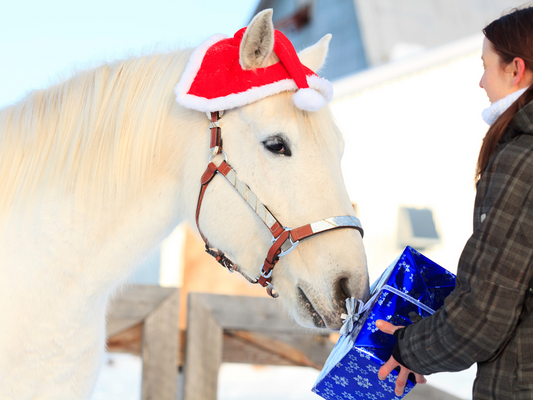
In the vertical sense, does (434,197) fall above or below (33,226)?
above

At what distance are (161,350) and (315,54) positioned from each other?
221cm

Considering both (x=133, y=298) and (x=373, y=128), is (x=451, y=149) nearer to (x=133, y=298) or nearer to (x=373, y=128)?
(x=373, y=128)

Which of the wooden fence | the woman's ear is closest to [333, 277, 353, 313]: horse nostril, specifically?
the woman's ear

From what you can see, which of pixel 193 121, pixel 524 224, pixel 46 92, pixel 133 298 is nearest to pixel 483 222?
pixel 524 224

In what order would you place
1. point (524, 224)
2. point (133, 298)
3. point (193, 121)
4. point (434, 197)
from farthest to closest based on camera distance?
1. point (434, 197)
2. point (133, 298)
3. point (193, 121)
4. point (524, 224)

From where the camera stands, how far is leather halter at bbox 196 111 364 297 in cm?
144

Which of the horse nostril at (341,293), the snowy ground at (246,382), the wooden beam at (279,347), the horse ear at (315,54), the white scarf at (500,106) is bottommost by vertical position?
the snowy ground at (246,382)

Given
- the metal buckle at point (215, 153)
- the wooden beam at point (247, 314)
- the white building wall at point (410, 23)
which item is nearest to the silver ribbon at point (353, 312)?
the metal buckle at point (215, 153)

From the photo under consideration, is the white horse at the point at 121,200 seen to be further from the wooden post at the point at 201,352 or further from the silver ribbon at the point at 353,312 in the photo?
the wooden post at the point at 201,352

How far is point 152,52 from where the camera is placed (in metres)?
1.73

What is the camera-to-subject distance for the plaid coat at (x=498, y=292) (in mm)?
1005

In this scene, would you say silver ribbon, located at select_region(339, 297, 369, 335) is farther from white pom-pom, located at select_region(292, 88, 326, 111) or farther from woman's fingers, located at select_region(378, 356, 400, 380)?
white pom-pom, located at select_region(292, 88, 326, 111)

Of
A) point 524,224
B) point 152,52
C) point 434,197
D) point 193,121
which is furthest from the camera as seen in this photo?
point 434,197

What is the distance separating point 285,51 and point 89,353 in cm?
135
